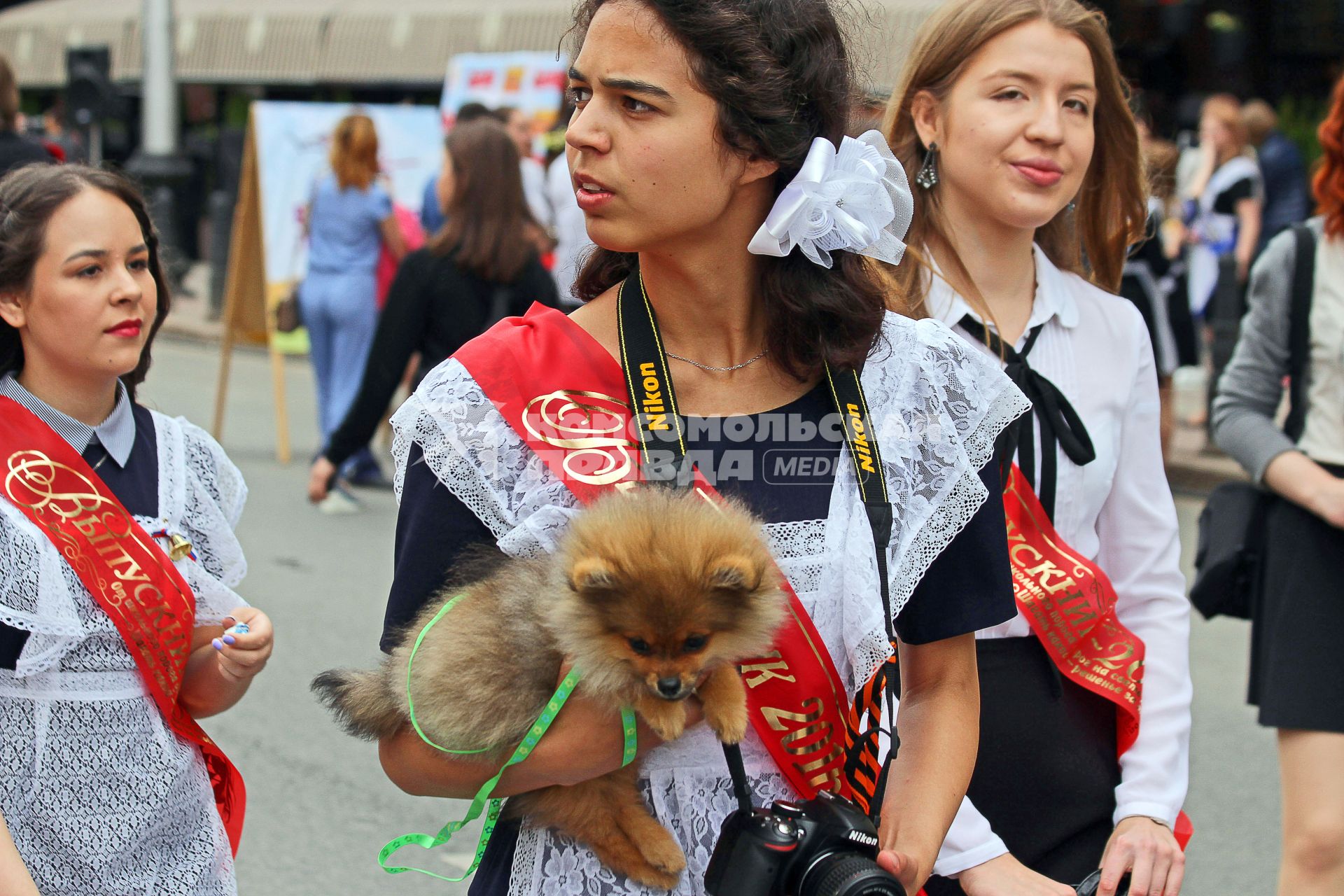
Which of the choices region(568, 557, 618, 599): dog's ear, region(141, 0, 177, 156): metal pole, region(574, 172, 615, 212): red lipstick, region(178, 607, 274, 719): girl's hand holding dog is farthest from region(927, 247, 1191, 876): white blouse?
region(141, 0, 177, 156): metal pole

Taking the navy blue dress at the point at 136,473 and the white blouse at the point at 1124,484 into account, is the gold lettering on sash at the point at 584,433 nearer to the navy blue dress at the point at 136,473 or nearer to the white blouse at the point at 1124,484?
the white blouse at the point at 1124,484

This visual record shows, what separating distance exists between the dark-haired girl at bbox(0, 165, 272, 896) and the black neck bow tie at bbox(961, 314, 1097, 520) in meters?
1.46

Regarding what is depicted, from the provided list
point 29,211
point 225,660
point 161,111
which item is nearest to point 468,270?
point 29,211

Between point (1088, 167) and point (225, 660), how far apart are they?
2.00m

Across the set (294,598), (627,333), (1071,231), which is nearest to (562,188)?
(294,598)

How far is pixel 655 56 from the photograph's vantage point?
1.90m

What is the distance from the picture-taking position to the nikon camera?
1698mm

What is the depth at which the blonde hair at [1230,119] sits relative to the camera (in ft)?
41.1

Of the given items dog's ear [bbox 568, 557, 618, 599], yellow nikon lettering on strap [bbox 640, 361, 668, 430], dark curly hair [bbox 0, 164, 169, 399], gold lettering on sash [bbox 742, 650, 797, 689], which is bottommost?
gold lettering on sash [bbox 742, 650, 797, 689]

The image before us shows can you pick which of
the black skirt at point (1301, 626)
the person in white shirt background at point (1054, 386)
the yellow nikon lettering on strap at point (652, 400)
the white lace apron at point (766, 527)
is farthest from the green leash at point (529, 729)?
the black skirt at point (1301, 626)

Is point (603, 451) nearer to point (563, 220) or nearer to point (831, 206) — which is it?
point (831, 206)

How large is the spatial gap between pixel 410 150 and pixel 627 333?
12500 millimetres

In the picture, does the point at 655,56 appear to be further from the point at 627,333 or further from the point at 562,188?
the point at 562,188

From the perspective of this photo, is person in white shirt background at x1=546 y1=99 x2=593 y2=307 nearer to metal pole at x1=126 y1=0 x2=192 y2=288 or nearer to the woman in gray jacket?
the woman in gray jacket
